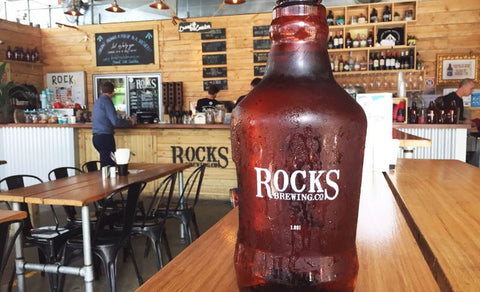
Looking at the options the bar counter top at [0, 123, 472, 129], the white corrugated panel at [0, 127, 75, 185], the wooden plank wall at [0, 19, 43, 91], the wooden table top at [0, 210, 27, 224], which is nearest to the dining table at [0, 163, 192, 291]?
the wooden table top at [0, 210, 27, 224]

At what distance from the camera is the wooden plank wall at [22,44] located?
8.40 metres

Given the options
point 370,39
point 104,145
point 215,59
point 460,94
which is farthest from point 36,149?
point 460,94

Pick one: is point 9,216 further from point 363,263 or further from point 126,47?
point 126,47

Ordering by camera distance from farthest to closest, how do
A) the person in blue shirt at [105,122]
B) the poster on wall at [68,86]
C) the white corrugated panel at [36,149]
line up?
the poster on wall at [68,86]
the white corrugated panel at [36,149]
the person in blue shirt at [105,122]

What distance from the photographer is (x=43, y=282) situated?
3094mm

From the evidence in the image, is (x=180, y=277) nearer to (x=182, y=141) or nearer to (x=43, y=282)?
(x=43, y=282)

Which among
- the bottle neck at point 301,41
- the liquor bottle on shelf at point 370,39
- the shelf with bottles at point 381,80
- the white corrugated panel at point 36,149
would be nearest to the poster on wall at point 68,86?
the white corrugated panel at point 36,149

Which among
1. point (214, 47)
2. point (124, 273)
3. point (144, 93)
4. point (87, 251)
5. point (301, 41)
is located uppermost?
point (214, 47)

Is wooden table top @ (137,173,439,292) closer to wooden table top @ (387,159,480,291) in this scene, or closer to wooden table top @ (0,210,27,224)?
wooden table top @ (387,159,480,291)

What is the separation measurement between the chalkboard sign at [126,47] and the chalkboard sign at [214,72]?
124 cm

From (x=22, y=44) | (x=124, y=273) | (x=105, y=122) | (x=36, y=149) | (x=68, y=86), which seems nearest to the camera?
(x=124, y=273)

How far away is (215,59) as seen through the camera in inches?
322

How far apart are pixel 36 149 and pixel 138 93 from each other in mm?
2661

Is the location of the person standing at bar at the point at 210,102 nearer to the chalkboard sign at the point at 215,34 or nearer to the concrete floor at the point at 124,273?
the chalkboard sign at the point at 215,34
